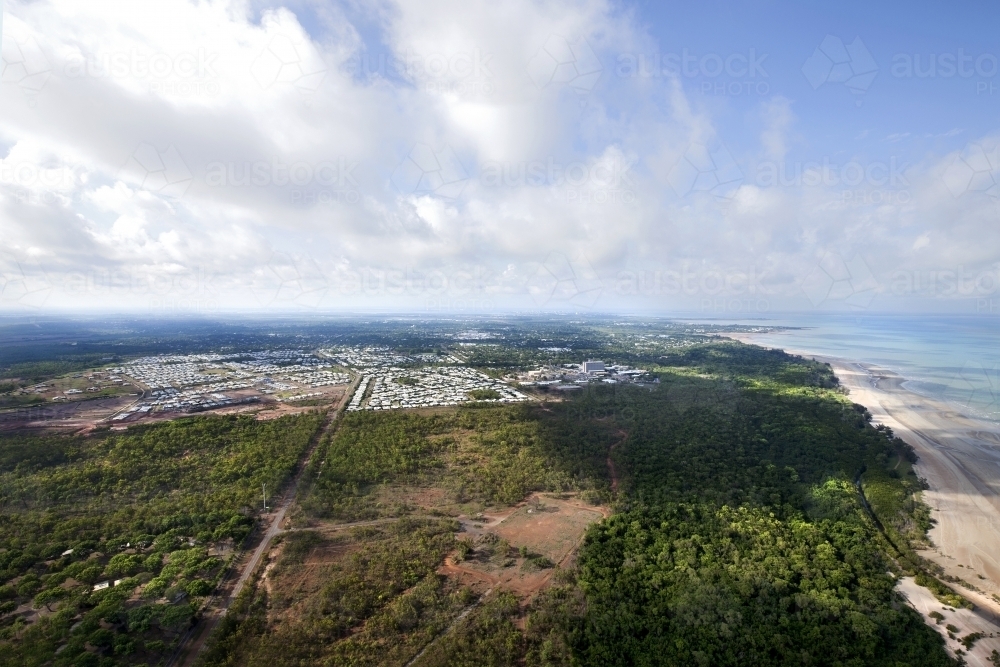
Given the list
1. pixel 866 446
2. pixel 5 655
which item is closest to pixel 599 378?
pixel 866 446

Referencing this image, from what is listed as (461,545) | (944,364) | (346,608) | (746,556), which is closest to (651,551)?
(746,556)

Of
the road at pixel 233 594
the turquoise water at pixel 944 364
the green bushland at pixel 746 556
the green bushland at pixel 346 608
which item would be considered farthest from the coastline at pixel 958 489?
the road at pixel 233 594

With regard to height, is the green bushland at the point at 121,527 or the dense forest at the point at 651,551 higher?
the green bushland at the point at 121,527

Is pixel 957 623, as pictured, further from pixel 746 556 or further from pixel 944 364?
pixel 944 364

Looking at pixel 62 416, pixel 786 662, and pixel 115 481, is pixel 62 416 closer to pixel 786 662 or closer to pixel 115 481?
pixel 115 481

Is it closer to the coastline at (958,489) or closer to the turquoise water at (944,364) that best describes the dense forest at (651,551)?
the coastline at (958,489)
